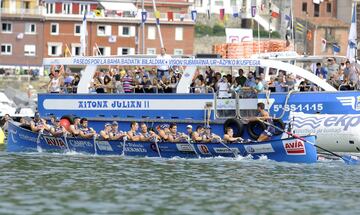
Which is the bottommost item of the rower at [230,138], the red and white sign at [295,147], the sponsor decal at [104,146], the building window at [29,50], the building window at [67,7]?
the sponsor decal at [104,146]

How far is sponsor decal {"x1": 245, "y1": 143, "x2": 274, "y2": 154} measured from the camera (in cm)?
→ 3650

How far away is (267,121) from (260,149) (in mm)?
1740

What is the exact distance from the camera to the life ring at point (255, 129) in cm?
3831

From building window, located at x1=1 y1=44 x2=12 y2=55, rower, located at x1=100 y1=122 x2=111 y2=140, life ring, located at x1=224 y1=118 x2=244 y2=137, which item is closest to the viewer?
life ring, located at x1=224 y1=118 x2=244 y2=137

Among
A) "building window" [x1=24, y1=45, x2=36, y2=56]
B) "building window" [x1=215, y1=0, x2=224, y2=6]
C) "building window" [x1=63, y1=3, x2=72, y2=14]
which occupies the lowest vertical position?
"building window" [x1=24, y1=45, x2=36, y2=56]

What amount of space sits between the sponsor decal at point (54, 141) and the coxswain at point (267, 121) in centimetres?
664

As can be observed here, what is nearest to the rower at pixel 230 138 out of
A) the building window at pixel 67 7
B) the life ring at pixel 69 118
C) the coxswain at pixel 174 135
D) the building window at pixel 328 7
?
the coxswain at pixel 174 135

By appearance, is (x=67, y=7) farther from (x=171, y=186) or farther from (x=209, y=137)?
(x=171, y=186)

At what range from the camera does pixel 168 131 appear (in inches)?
1513

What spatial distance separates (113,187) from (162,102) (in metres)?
10.3

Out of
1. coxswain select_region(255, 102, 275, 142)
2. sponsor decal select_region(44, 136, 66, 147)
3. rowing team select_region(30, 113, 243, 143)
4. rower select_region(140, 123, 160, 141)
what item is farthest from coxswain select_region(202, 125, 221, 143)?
sponsor decal select_region(44, 136, 66, 147)

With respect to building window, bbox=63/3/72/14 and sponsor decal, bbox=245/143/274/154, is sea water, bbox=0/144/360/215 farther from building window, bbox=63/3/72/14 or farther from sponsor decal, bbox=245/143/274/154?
building window, bbox=63/3/72/14

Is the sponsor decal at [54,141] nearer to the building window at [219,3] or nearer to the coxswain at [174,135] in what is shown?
the coxswain at [174,135]

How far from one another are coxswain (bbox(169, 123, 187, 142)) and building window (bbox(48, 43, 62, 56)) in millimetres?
65862
